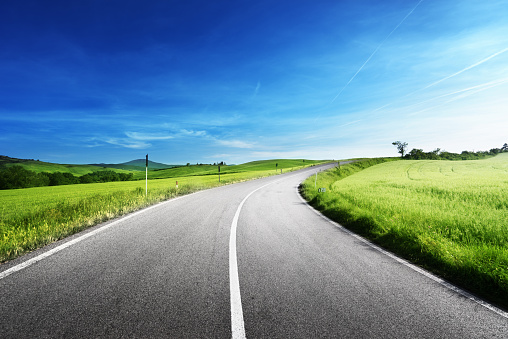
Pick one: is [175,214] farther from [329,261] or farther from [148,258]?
[329,261]

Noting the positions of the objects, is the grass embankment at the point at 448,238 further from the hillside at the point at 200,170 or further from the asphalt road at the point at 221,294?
the hillside at the point at 200,170

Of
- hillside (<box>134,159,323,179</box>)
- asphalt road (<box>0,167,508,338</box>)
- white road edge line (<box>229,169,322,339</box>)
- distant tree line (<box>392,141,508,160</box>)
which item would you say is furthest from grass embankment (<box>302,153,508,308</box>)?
distant tree line (<box>392,141,508,160</box>)

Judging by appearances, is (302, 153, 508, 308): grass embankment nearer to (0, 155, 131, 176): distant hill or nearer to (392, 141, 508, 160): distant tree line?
(392, 141, 508, 160): distant tree line

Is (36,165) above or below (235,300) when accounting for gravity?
above

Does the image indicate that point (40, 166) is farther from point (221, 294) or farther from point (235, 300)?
point (235, 300)

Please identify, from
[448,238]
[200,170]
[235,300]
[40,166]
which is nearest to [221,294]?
[235,300]

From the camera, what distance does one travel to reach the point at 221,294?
9.52ft

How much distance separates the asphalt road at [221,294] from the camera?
7.41 ft

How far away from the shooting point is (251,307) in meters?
2.63

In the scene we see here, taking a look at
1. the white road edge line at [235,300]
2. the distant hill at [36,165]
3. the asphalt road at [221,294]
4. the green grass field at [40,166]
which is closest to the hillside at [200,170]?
the green grass field at [40,166]

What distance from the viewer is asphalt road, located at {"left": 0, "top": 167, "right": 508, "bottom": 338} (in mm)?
2260

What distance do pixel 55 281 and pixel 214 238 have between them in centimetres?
291

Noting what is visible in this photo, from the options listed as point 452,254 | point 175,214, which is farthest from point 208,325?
point 175,214

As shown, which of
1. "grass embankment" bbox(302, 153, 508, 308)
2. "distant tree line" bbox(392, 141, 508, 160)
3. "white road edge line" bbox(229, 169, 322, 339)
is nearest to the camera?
"white road edge line" bbox(229, 169, 322, 339)
